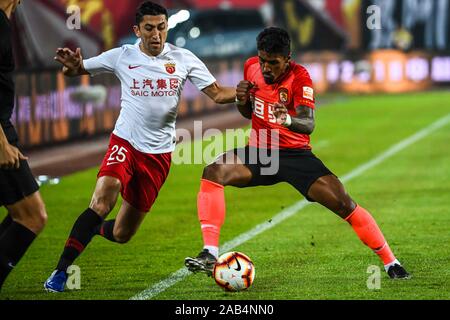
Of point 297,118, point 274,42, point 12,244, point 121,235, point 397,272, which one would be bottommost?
point 397,272

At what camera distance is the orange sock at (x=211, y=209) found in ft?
29.7

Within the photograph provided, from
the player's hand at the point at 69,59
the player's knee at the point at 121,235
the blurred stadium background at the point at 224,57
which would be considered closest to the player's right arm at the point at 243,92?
the player's hand at the point at 69,59

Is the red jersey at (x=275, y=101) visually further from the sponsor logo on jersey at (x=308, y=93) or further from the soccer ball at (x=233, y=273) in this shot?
the soccer ball at (x=233, y=273)

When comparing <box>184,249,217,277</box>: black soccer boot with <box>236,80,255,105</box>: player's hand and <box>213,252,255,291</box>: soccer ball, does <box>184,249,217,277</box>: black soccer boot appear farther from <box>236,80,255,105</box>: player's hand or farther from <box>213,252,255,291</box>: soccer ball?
<box>236,80,255,105</box>: player's hand

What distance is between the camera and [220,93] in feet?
31.2

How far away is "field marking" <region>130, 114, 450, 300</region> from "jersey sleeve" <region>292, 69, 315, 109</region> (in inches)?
67.3

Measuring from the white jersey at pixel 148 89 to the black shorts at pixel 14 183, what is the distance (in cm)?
150

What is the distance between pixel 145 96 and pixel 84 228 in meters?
1.26

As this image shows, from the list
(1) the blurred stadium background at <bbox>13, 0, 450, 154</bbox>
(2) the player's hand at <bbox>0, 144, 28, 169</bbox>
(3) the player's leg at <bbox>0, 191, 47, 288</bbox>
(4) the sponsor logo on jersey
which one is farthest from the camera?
(1) the blurred stadium background at <bbox>13, 0, 450, 154</bbox>

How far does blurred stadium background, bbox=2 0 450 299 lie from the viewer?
2108cm

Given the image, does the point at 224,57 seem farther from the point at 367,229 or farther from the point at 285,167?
the point at 367,229

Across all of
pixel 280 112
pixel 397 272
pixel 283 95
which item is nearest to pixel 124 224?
pixel 283 95

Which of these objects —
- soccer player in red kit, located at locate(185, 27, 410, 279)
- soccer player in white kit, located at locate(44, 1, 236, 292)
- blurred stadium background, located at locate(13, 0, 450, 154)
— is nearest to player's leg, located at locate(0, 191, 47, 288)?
soccer player in white kit, located at locate(44, 1, 236, 292)

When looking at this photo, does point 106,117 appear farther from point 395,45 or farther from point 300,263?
point 395,45
